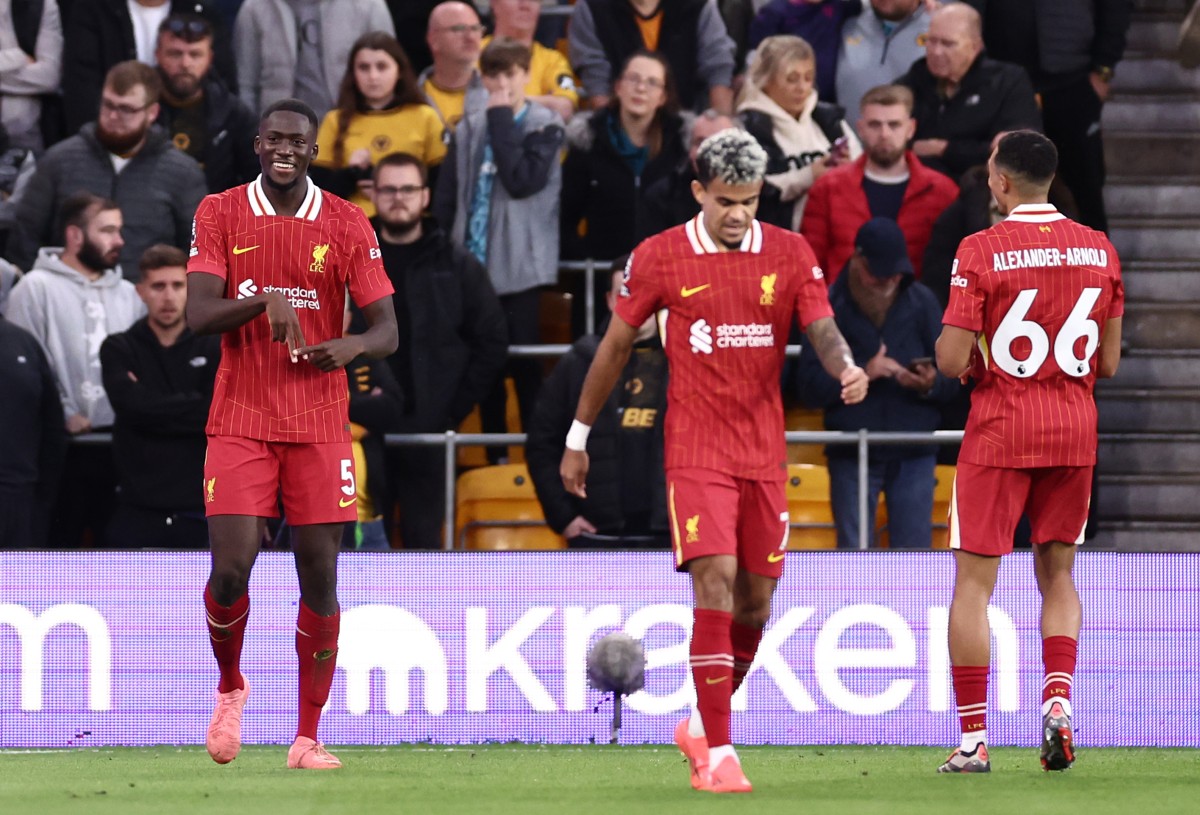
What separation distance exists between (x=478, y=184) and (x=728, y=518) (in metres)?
5.58

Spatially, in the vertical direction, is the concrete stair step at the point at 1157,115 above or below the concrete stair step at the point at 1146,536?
above

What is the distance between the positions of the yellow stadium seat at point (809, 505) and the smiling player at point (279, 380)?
3952mm

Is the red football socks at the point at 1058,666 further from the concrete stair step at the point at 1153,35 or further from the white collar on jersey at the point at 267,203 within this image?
the concrete stair step at the point at 1153,35

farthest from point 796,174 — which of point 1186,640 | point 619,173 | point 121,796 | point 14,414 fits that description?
point 121,796

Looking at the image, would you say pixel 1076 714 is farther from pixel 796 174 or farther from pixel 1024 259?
pixel 796 174

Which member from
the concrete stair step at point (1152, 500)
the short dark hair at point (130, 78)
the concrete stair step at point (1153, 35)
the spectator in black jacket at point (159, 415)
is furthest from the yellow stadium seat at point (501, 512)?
the concrete stair step at point (1153, 35)

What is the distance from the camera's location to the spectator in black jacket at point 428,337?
37.8ft

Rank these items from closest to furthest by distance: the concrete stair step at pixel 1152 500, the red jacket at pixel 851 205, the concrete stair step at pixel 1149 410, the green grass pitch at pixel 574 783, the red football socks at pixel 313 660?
the green grass pitch at pixel 574 783 < the red football socks at pixel 313 660 < the red jacket at pixel 851 205 < the concrete stair step at pixel 1152 500 < the concrete stair step at pixel 1149 410

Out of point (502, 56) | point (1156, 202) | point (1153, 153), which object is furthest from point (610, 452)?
point (1153, 153)

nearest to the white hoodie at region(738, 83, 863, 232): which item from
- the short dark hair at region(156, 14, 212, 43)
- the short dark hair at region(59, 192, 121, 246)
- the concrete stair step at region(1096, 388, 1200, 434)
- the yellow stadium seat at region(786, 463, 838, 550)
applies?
the yellow stadium seat at region(786, 463, 838, 550)

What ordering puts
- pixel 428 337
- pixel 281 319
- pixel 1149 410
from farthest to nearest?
pixel 1149 410 → pixel 428 337 → pixel 281 319

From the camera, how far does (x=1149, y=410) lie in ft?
43.1

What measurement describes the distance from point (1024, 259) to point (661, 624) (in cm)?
295

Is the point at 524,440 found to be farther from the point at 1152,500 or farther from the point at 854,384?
the point at 854,384
